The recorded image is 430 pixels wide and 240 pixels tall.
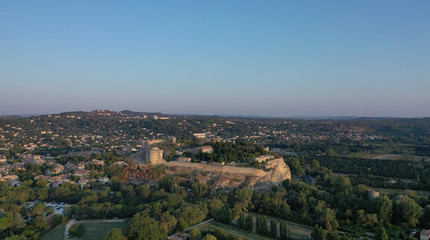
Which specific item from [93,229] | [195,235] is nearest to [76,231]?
[93,229]

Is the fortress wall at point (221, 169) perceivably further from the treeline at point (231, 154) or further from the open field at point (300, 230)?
the open field at point (300, 230)

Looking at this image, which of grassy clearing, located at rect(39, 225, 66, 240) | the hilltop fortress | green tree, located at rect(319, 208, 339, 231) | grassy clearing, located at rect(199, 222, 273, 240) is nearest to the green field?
grassy clearing, located at rect(39, 225, 66, 240)

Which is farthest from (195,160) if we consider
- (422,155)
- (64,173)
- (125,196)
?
(422,155)

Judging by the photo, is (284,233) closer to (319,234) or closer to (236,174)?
(319,234)

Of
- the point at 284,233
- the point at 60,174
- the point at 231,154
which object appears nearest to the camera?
the point at 284,233

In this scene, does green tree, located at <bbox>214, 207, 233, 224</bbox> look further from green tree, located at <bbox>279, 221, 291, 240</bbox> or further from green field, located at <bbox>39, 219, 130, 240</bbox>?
green field, located at <bbox>39, 219, 130, 240</bbox>

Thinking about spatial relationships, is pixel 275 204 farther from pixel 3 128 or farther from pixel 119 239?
pixel 3 128
